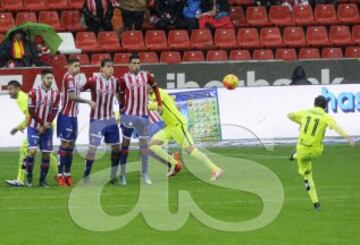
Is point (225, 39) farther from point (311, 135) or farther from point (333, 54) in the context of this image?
point (311, 135)

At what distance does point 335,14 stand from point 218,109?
7.56 m

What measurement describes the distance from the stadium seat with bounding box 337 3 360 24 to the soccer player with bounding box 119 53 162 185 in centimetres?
1420

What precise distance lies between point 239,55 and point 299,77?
3.12 meters

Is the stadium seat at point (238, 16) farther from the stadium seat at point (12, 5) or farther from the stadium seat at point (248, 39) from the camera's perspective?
the stadium seat at point (12, 5)

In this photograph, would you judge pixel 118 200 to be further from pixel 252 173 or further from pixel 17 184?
pixel 252 173

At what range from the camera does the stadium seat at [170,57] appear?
31969 millimetres

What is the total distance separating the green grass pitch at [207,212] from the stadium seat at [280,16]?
10.2 metres

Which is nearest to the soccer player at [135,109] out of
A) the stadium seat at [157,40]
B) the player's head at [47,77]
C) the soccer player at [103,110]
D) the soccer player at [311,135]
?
the soccer player at [103,110]

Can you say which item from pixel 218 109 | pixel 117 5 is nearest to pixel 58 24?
pixel 117 5

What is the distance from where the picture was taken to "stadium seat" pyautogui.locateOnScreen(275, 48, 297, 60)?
32688 mm

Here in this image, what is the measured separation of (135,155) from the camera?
26203mm

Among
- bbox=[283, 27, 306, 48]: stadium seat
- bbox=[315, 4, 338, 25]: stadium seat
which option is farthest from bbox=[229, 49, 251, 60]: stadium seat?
bbox=[315, 4, 338, 25]: stadium seat

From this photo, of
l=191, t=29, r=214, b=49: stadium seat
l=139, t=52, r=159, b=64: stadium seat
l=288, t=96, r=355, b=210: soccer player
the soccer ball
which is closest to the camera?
l=288, t=96, r=355, b=210: soccer player

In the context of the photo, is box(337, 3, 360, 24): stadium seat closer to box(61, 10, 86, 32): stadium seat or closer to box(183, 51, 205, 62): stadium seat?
box(183, 51, 205, 62): stadium seat
